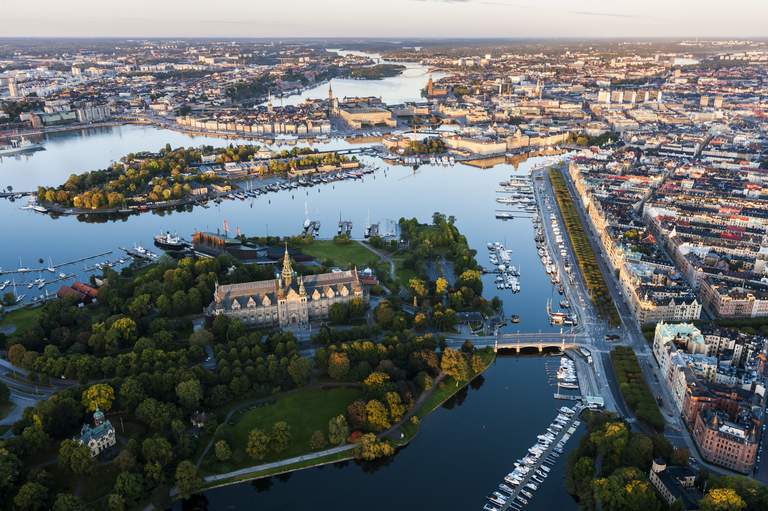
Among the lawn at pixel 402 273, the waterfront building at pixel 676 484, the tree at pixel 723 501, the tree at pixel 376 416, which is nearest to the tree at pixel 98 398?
the tree at pixel 376 416

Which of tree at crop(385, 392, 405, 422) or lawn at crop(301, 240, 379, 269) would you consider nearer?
tree at crop(385, 392, 405, 422)

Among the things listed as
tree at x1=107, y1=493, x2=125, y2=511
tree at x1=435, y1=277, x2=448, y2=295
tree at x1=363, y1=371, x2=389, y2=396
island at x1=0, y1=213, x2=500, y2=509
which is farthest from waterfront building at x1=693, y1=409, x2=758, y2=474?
tree at x1=107, y1=493, x2=125, y2=511

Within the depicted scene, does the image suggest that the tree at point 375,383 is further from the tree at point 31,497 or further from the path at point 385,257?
the path at point 385,257

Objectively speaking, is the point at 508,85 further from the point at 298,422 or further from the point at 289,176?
the point at 298,422

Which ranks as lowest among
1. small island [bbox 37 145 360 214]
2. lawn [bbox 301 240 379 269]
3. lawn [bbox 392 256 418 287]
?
lawn [bbox 392 256 418 287]

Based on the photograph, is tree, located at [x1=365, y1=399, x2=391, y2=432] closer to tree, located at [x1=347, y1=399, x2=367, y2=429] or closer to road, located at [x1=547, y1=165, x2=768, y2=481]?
tree, located at [x1=347, y1=399, x2=367, y2=429]

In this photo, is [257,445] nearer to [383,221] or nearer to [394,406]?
[394,406]

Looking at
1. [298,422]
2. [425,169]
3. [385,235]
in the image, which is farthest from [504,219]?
[298,422]
